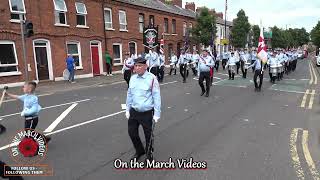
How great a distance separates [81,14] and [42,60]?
5.20 metres

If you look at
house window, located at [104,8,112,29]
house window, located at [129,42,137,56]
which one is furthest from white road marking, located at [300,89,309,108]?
house window, located at [129,42,137,56]

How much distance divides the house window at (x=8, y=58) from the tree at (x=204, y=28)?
A: 88.4ft

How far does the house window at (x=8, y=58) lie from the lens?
19516 mm

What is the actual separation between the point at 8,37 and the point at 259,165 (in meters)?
18.0

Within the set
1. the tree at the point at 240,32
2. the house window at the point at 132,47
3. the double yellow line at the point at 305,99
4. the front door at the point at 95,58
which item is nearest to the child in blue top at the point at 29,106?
the double yellow line at the point at 305,99

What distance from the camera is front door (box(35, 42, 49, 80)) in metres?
21.7

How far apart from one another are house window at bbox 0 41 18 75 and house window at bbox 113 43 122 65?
33.4 feet

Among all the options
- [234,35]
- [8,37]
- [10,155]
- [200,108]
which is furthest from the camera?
[234,35]

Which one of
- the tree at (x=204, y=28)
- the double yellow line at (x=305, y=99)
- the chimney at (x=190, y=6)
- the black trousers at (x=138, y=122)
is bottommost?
the double yellow line at (x=305, y=99)

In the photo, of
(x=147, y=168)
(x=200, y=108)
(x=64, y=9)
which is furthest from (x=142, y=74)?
(x=64, y=9)

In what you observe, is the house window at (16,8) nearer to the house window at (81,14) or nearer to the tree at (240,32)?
the house window at (81,14)

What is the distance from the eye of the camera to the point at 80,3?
2512cm

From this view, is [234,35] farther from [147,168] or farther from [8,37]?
[147,168]

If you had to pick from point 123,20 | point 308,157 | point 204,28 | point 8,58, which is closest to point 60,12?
point 8,58
